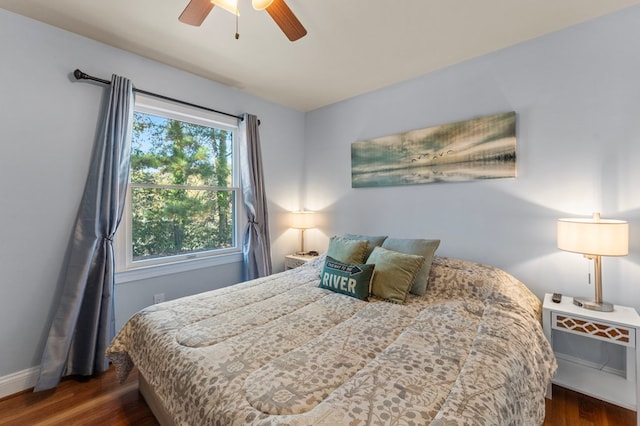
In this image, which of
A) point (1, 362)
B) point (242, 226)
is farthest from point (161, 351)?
point (242, 226)

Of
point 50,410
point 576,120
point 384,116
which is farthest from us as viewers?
point 384,116

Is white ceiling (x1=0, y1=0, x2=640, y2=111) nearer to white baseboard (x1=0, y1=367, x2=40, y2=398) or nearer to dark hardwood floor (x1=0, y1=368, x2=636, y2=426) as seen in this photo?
white baseboard (x1=0, y1=367, x2=40, y2=398)

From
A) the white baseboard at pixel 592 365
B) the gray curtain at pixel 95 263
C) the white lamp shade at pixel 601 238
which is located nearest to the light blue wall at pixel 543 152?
the white lamp shade at pixel 601 238

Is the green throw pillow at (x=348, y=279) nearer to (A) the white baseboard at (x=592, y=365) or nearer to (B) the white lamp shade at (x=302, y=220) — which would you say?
(B) the white lamp shade at (x=302, y=220)

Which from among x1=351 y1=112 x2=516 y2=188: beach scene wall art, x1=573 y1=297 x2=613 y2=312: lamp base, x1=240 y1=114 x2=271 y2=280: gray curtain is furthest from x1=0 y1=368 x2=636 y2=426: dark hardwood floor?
x1=351 y1=112 x2=516 y2=188: beach scene wall art

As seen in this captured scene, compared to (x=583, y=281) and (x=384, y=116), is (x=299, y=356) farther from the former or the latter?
(x=384, y=116)

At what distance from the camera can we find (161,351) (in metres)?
1.33

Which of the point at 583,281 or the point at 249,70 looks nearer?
the point at 583,281

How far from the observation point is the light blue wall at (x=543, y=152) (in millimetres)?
1834

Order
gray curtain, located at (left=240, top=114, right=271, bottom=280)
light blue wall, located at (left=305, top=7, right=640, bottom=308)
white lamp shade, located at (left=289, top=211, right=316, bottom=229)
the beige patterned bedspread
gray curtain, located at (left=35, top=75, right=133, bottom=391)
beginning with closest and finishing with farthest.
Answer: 1. the beige patterned bedspread
2. light blue wall, located at (left=305, top=7, right=640, bottom=308)
3. gray curtain, located at (left=35, top=75, right=133, bottom=391)
4. gray curtain, located at (left=240, top=114, right=271, bottom=280)
5. white lamp shade, located at (left=289, top=211, right=316, bottom=229)

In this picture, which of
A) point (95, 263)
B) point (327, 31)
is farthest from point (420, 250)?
point (95, 263)

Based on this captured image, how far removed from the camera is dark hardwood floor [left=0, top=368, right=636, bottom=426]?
5.30 ft

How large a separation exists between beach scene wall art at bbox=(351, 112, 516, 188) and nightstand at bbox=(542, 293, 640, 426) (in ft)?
3.51

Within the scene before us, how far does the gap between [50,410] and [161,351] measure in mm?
1155
